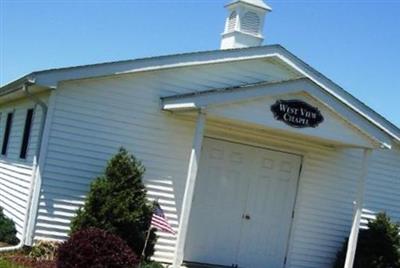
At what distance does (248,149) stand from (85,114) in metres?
3.75

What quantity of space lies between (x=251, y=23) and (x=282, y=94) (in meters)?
3.60

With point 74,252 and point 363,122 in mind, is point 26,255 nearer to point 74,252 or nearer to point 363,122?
point 74,252

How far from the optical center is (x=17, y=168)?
14688mm

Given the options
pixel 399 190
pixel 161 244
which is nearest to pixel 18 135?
pixel 161 244

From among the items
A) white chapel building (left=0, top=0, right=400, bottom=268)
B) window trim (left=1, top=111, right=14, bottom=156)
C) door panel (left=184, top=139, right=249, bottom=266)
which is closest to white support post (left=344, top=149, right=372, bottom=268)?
white chapel building (left=0, top=0, right=400, bottom=268)

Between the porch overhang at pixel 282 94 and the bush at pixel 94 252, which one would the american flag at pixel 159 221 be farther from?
the porch overhang at pixel 282 94

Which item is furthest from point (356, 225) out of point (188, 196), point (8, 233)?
point (8, 233)

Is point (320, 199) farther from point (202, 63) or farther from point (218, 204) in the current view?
point (202, 63)

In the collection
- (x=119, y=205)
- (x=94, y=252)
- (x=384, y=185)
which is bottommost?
(x=94, y=252)

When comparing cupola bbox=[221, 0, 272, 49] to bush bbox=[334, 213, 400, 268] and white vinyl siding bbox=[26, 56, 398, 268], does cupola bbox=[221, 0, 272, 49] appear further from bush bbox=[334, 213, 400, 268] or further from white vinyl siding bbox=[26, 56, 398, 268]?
bush bbox=[334, 213, 400, 268]

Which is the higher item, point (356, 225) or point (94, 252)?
point (356, 225)

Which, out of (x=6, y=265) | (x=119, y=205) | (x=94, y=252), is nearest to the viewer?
(x=94, y=252)

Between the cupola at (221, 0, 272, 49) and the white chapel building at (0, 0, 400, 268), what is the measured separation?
0.03 metres

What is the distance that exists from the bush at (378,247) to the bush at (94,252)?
6284 mm
